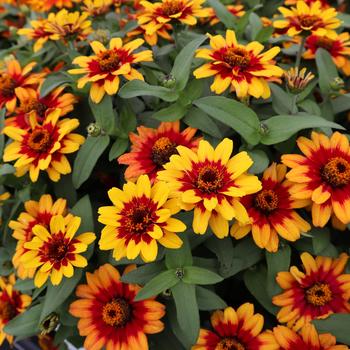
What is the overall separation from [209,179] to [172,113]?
0.75ft

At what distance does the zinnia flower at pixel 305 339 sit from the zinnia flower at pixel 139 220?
0.94 ft

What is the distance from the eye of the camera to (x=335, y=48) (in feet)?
3.90

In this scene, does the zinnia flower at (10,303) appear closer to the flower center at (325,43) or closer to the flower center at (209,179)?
the flower center at (209,179)

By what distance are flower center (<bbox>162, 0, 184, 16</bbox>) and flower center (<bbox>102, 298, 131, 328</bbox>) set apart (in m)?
0.71

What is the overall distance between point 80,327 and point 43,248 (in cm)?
18

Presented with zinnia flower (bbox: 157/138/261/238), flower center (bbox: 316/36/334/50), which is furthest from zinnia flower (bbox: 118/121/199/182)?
flower center (bbox: 316/36/334/50)

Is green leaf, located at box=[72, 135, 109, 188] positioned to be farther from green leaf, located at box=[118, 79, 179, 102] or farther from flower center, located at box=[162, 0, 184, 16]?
flower center, located at box=[162, 0, 184, 16]

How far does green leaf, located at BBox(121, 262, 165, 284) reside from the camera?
86cm

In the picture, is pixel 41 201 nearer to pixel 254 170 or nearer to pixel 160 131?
pixel 160 131

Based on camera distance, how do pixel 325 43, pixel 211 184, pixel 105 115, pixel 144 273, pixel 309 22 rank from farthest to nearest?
pixel 325 43 → pixel 309 22 → pixel 105 115 → pixel 144 273 → pixel 211 184

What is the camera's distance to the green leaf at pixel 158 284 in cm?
82

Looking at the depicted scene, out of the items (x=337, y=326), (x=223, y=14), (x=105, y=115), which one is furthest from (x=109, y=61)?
(x=337, y=326)

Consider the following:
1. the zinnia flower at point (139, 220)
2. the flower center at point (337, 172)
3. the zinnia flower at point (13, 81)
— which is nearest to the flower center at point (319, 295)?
the flower center at point (337, 172)

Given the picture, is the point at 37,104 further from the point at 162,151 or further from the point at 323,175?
the point at 323,175
